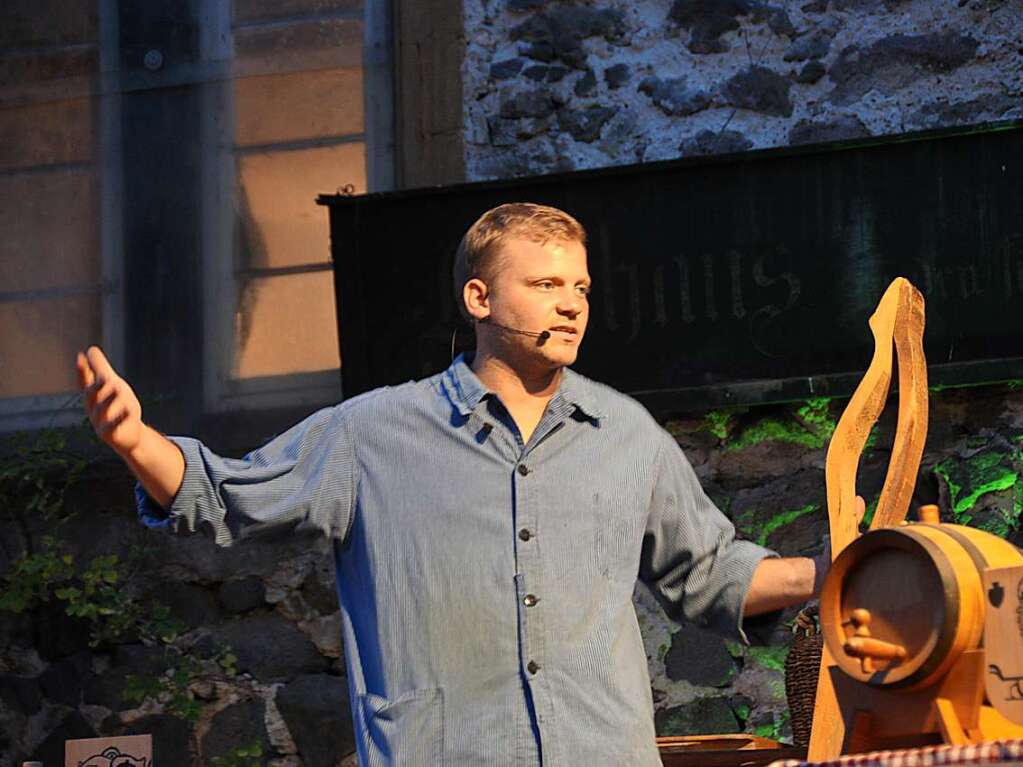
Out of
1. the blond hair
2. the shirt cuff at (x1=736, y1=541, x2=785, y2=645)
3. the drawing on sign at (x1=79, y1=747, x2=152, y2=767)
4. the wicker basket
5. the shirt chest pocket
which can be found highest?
the blond hair

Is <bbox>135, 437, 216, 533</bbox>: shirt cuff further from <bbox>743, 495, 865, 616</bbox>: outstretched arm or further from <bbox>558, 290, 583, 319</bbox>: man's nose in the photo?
<bbox>743, 495, 865, 616</bbox>: outstretched arm

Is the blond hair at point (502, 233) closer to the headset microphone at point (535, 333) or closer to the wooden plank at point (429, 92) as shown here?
the headset microphone at point (535, 333)

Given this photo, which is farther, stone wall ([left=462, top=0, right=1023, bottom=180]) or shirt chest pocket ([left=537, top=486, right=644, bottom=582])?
stone wall ([left=462, top=0, right=1023, bottom=180])

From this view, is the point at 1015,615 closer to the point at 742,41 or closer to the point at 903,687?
the point at 903,687

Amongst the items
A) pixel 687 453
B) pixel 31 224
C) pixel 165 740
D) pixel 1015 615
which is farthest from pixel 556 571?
pixel 31 224

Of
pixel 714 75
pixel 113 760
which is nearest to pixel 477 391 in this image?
pixel 113 760

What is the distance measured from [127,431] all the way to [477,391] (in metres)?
0.58

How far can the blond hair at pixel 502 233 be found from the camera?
283 centimetres

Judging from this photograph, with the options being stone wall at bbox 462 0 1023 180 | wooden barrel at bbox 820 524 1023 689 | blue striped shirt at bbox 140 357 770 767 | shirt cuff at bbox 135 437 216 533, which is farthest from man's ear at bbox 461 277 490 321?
stone wall at bbox 462 0 1023 180

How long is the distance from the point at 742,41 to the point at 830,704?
109 inches

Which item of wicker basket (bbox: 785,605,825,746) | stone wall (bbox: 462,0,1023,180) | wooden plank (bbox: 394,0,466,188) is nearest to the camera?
wicker basket (bbox: 785,605,825,746)

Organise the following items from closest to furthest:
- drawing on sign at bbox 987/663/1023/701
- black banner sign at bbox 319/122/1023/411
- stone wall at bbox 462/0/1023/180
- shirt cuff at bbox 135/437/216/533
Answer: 1. drawing on sign at bbox 987/663/1023/701
2. shirt cuff at bbox 135/437/216/533
3. black banner sign at bbox 319/122/1023/411
4. stone wall at bbox 462/0/1023/180

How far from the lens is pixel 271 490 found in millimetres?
2680

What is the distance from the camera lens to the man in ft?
8.29
